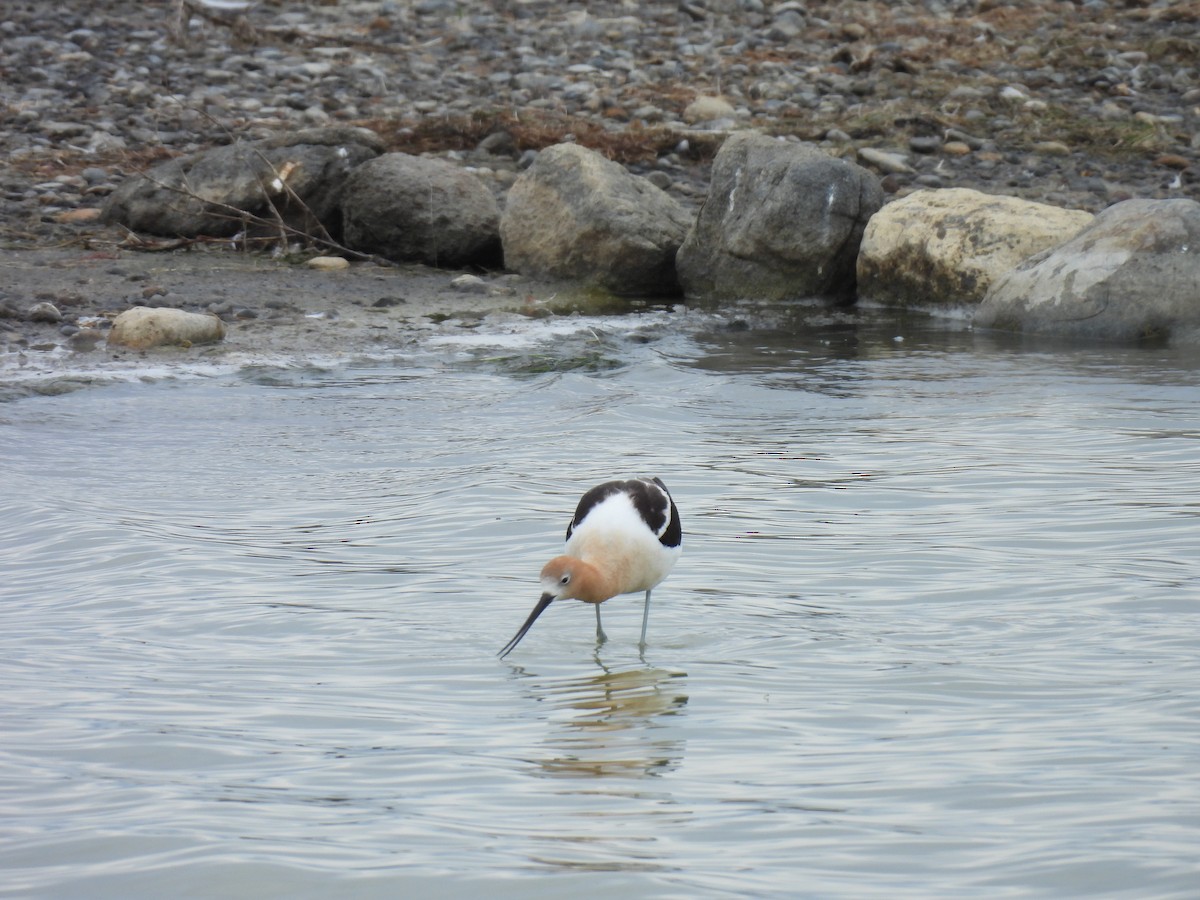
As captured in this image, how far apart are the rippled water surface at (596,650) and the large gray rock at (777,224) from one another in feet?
12.0

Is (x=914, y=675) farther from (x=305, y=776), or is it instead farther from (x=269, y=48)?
(x=269, y=48)

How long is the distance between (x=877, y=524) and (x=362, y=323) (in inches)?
239

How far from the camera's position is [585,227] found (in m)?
13.1

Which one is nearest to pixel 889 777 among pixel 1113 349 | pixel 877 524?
pixel 877 524

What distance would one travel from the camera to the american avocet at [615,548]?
5.23 meters

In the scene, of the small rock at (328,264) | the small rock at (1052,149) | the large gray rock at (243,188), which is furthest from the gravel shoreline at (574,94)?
the large gray rock at (243,188)

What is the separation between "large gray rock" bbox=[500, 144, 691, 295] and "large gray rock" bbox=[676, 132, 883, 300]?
1.13ft

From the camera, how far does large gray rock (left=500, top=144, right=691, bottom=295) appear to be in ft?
43.1

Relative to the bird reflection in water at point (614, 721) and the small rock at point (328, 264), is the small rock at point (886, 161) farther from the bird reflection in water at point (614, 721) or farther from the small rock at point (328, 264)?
the bird reflection in water at point (614, 721)

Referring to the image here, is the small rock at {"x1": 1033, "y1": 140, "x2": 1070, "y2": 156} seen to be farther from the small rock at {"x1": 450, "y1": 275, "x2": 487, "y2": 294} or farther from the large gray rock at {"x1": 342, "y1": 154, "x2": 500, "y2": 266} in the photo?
A: the small rock at {"x1": 450, "y1": 275, "x2": 487, "y2": 294}

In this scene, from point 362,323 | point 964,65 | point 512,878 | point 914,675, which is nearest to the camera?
point 512,878

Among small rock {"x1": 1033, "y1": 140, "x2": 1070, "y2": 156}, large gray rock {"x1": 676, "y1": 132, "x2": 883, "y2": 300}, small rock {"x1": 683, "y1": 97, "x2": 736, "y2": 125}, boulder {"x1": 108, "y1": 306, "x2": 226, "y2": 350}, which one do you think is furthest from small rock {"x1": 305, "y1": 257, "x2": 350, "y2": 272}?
small rock {"x1": 1033, "y1": 140, "x2": 1070, "y2": 156}

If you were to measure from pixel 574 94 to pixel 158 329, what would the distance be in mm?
8623

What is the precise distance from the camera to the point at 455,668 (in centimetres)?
486
